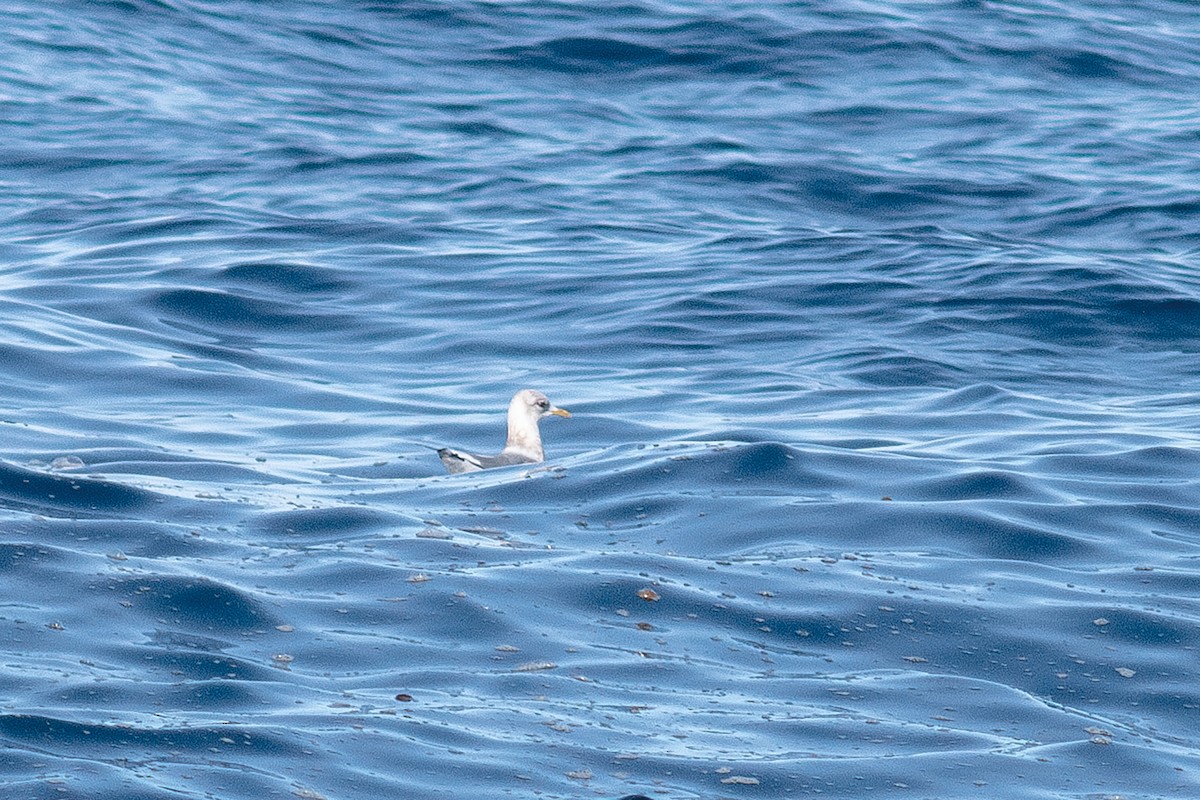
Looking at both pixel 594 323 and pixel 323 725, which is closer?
pixel 323 725

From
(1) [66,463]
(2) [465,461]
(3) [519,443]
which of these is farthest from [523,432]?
(1) [66,463]

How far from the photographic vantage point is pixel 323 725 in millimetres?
5422

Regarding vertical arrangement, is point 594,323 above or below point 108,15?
below

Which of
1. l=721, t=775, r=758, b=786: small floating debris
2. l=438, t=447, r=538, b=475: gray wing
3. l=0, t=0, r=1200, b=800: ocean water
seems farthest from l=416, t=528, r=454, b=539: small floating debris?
l=721, t=775, r=758, b=786: small floating debris

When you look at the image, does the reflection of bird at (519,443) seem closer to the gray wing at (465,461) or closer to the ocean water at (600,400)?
the gray wing at (465,461)

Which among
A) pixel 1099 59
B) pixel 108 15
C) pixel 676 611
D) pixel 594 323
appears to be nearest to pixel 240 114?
pixel 108 15

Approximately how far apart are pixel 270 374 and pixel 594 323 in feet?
9.64

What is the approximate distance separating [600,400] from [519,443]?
1635mm

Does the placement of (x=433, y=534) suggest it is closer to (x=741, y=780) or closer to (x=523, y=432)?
(x=523, y=432)

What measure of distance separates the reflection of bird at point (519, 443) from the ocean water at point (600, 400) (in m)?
0.22

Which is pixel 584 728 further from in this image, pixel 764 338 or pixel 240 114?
pixel 240 114

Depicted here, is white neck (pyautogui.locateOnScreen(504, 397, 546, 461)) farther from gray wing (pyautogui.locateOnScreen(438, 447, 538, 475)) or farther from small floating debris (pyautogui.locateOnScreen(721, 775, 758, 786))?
small floating debris (pyautogui.locateOnScreen(721, 775, 758, 786))

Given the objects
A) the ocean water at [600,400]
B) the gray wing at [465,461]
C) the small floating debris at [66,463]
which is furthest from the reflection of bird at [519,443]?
the small floating debris at [66,463]

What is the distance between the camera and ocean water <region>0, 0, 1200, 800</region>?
18.5 feet
